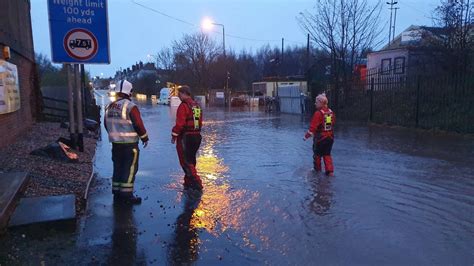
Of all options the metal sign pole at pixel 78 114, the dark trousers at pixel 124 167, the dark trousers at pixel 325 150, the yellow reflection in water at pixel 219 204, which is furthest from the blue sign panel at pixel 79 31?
the dark trousers at pixel 325 150

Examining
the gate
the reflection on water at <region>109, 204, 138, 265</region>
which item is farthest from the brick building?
the gate

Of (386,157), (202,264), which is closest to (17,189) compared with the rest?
(202,264)

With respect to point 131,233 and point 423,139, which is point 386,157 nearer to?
point 423,139

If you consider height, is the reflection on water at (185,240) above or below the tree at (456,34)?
below

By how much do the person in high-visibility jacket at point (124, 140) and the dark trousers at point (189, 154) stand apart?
105cm

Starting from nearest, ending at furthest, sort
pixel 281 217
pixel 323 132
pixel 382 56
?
pixel 281 217
pixel 323 132
pixel 382 56

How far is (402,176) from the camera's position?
29.5 feet

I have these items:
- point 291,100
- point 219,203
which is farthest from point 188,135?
point 291,100

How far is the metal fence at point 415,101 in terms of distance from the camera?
16.6 m

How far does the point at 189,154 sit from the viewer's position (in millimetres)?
7812

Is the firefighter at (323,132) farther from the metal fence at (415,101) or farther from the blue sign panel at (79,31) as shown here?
the metal fence at (415,101)

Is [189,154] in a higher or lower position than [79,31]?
lower

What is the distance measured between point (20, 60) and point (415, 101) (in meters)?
14.2

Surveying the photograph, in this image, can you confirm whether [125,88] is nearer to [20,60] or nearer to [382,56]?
[20,60]
